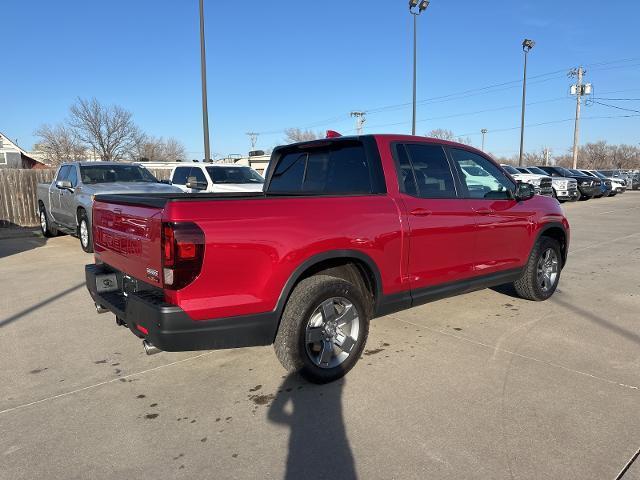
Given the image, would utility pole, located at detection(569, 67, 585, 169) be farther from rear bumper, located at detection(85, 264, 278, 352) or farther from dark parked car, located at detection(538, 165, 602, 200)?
rear bumper, located at detection(85, 264, 278, 352)

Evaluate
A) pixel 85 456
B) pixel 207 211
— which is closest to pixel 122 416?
pixel 85 456

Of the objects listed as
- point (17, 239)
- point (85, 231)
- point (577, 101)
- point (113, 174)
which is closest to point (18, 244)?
point (17, 239)

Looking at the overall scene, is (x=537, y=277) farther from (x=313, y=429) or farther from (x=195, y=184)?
(x=195, y=184)

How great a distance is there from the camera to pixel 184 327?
279 centimetres

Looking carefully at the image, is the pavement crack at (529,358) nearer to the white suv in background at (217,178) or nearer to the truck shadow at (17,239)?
the white suv in background at (217,178)

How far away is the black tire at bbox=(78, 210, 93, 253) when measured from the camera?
8336mm

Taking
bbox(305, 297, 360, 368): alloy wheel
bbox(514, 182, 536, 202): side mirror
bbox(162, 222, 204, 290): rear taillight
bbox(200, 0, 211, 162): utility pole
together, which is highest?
bbox(200, 0, 211, 162): utility pole

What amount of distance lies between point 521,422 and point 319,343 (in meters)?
1.44

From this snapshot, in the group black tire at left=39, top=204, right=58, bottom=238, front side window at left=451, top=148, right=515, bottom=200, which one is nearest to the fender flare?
front side window at left=451, top=148, right=515, bottom=200

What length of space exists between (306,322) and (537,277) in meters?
3.36

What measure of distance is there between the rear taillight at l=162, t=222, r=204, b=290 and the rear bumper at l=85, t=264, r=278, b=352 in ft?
0.60

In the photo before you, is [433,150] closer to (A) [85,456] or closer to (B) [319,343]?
(B) [319,343]

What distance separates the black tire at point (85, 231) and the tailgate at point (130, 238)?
15.7 ft

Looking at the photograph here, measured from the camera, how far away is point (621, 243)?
9984mm
